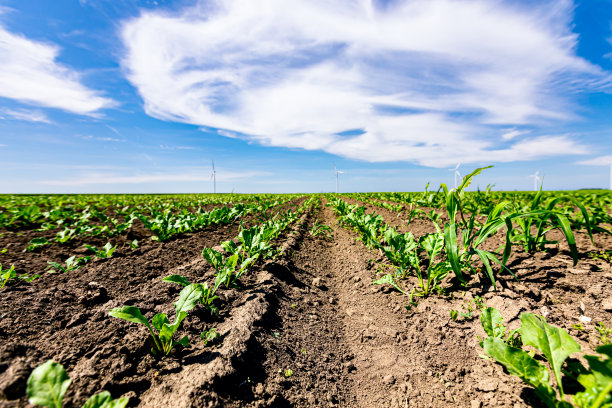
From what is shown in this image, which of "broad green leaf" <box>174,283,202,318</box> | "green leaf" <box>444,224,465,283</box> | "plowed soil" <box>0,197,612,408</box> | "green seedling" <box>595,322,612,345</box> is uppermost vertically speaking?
"green leaf" <box>444,224,465,283</box>

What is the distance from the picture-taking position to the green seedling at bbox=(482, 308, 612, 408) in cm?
104

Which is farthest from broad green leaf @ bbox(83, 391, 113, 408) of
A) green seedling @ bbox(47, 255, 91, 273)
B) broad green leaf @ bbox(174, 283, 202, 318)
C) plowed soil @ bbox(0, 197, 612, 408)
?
green seedling @ bbox(47, 255, 91, 273)

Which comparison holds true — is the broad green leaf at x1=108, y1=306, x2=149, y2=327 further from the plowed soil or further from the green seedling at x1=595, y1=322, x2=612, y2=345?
the green seedling at x1=595, y1=322, x2=612, y2=345

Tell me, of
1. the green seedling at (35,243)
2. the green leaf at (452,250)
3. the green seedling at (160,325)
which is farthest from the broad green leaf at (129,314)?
the green seedling at (35,243)

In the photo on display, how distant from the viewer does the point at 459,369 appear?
168 cm

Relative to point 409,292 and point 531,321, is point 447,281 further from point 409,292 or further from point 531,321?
point 531,321

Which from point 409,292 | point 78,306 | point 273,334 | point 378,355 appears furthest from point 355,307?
point 78,306

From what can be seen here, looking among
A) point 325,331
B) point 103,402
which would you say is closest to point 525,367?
point 325,331

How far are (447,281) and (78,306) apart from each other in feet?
Answer: 10.7

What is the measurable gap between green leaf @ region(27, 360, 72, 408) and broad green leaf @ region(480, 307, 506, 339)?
2151 millimetres

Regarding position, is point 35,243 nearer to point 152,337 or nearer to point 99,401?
point 152,337

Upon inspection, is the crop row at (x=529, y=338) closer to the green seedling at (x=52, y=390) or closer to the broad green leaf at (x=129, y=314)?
the green seedling at (x=52, y=390)

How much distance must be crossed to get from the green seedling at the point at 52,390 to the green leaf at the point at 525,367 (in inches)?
65.2

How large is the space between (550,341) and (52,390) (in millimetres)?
2146
